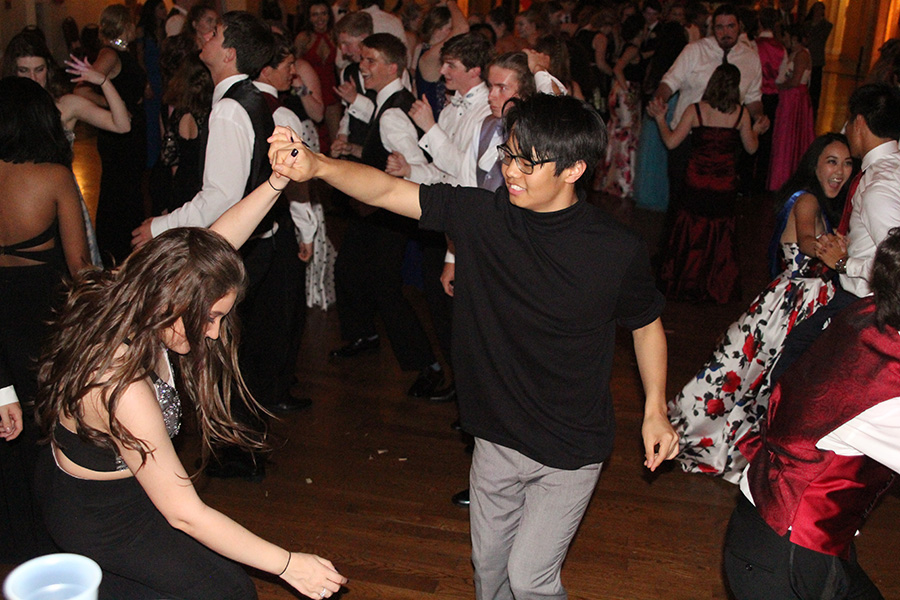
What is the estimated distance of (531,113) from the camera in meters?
1.98

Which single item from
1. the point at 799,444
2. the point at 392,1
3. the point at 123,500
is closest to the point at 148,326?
the point at 123,500

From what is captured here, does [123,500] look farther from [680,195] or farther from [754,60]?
[754,60]

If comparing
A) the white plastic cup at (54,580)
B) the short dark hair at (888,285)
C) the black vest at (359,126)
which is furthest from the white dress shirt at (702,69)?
the white plastic cup at (54,580)

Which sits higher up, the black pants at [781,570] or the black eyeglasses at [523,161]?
the black eyeglasses at [523,161]

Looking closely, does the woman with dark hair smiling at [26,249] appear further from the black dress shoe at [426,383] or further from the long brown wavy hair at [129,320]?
the black dress shoe at [426,383]

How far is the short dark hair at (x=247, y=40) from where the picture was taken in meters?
3.11

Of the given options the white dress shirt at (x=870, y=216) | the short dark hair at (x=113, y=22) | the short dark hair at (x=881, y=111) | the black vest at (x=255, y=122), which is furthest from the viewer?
the short dark hair at (x=113, y=22)

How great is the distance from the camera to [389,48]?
12.8ft

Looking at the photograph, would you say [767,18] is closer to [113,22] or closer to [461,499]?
[113,22]

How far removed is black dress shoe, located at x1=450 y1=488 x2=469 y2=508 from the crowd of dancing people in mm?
167

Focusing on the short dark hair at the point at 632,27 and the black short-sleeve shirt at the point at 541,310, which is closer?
the black short-sleeve shirt at the point at 541,310

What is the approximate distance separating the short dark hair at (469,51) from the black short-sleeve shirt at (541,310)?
1.69 meters

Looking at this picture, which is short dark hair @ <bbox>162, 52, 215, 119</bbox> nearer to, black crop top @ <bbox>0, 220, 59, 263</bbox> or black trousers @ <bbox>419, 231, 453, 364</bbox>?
black crop top @ <bbox>0, 220, 59, 263</bbox>

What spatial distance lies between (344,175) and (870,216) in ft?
5.51
